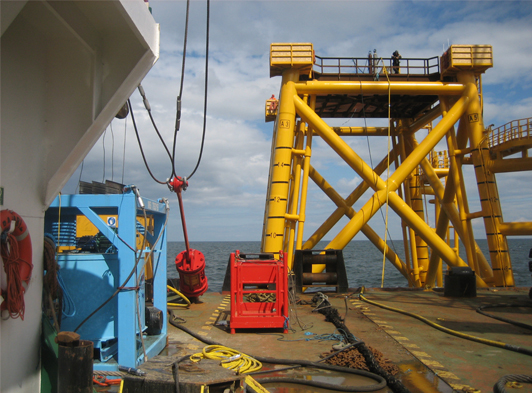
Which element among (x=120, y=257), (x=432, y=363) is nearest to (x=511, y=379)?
(x=432, y=363)

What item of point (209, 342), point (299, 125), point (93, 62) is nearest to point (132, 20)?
point (93, 62)

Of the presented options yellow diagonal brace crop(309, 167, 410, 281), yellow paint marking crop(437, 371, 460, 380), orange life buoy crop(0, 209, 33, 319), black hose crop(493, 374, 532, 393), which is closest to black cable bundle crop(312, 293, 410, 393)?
yellow paint marking crop(437, 371, 460, 380)

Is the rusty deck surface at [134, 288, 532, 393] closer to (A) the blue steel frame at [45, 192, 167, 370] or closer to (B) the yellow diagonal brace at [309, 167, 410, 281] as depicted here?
(A) the blue steel frame at [45, 192, 167, 370]

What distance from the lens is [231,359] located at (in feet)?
18.0

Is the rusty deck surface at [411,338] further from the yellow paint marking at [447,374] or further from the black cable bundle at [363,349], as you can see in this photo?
the black cable bundle at [363,349]

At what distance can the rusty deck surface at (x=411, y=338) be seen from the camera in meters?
5.28

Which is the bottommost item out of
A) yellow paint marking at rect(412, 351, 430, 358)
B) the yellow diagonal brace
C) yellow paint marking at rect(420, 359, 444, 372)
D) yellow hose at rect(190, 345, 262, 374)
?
yellow paint marking at rect(420, 359, 444, 372)

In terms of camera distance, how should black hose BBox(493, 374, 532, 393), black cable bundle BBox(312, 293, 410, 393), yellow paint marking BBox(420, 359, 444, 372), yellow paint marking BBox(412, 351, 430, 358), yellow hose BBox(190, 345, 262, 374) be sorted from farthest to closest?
yellow paint marking BBox(412, 351, 430, 358) < yellow paint marking BBox(420, 359, 444, 372) < yellow hose BBox(190, 345, 262, 374) < black cable bundle BBox(312, 293, 410, 393) < black hose BBox(493, 374, 532, 393)

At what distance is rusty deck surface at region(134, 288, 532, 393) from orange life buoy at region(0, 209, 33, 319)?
68.9 inches

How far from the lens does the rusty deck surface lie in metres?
5.28

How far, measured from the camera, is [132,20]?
3.88 m

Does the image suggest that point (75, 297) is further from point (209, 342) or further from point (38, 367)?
point (209, 342)

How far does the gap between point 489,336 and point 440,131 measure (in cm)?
815

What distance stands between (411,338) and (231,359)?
3.44m
